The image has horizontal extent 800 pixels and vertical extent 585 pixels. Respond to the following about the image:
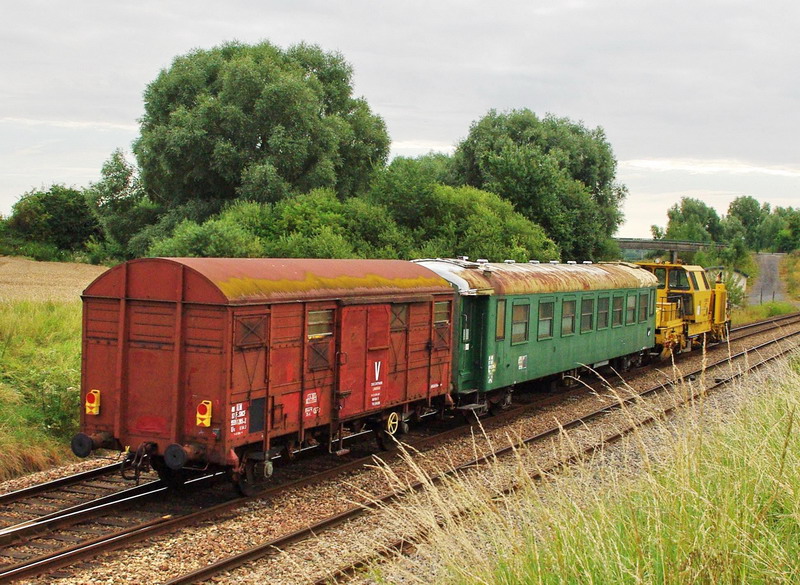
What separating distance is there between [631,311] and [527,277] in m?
6.18

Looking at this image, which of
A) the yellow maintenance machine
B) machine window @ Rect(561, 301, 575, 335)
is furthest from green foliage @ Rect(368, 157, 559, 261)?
machine window @ Rect(561, 301, 575, 335)

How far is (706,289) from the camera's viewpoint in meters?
25.5

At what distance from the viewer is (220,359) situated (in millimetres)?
8883

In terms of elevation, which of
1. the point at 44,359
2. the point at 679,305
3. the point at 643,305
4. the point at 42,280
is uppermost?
the point at 643,305

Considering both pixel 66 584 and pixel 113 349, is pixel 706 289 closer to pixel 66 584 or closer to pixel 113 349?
pixel 113 349

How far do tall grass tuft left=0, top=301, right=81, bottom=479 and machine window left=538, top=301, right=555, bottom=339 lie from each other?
8589 millimetres

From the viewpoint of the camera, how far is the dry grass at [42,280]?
69.8 feet

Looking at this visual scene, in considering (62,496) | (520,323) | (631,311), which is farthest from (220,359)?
(631,311)

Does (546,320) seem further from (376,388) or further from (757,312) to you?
(757,312)

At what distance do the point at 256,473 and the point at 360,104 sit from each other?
30.9m

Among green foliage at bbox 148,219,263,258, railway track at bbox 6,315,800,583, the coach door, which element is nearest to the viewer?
railway track at bbox 6,315,800,583

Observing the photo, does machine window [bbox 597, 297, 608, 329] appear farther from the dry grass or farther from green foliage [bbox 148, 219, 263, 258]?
the dry grass

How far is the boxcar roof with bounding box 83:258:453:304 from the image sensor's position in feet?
29.6

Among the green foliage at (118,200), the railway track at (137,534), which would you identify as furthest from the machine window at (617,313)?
the green foliage at (118,200)
